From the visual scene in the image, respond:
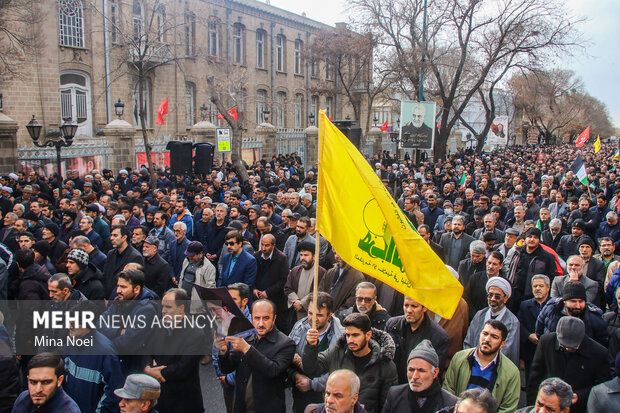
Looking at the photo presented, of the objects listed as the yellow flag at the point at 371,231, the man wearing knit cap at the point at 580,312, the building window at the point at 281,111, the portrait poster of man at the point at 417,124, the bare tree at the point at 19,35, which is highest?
the bare tree at the point at 19,35

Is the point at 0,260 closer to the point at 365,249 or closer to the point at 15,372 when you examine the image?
the point at 15,372

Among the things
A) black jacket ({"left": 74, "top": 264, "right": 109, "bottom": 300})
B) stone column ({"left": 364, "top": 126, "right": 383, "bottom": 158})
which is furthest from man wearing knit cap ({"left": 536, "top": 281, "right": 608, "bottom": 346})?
stone column ({"left": 364, "top": 126, "right": 383, "bottom": 158})

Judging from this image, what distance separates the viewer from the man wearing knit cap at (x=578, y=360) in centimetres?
457

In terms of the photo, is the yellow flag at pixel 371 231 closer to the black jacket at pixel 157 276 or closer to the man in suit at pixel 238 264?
the man in suit at pixel 238 264

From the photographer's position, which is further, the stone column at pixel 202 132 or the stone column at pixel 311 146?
the stone column at pixel 311 146

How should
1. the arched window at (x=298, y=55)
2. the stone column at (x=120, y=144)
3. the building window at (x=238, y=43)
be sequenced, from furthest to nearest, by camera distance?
the arched window at (x=298, y=55)
the building window at (x=238, y=43)
the stone column at (x=120, y=144)

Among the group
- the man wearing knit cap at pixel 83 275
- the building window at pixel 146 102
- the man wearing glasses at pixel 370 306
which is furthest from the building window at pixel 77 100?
the man wearing glasses at pixel 370 306

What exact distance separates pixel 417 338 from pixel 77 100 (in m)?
25.2

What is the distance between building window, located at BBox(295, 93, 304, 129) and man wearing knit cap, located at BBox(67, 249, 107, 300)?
3617cm

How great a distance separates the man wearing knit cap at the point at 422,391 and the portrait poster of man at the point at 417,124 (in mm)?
19361

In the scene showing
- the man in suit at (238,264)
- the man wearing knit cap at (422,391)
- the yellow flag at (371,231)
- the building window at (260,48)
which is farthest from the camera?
the building window at (260,48)

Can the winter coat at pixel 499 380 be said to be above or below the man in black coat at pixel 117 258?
below

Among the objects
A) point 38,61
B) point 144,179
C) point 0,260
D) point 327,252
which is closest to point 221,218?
point 327,252

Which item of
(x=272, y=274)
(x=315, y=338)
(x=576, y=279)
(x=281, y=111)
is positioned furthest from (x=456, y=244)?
(x=281, y=111)
